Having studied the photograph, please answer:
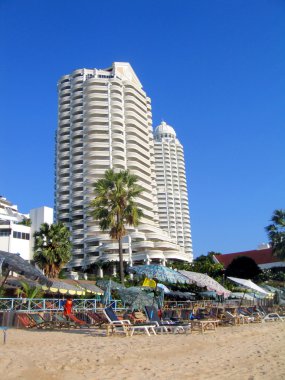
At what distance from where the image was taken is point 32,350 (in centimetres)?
1013

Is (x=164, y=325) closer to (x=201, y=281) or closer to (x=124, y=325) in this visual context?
(x=124, y=325)

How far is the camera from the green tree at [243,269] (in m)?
66.6

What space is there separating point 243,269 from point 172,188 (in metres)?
64.5

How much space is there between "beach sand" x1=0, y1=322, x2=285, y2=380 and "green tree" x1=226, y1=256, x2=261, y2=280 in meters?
56.0

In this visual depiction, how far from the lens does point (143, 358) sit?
28.9 feet

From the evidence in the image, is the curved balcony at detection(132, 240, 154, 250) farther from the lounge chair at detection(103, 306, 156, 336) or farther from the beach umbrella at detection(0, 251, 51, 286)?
the lounge chair at detection(103, 306, 156, 336)

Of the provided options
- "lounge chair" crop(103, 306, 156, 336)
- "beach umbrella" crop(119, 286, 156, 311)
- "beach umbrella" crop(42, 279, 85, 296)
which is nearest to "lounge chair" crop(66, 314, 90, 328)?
"lounge chair" crop(103, 306, 156, 336)

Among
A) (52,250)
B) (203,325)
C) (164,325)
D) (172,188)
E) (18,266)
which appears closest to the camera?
(203,325)

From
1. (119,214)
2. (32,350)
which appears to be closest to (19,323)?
(32,350)

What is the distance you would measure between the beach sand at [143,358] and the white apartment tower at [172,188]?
109122 mm

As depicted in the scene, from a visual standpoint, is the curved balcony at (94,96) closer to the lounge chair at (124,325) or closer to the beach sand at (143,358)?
the lounge chair at (124,325)

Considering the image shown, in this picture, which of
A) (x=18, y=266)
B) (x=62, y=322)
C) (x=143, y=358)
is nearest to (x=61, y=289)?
(x=18, y=266)

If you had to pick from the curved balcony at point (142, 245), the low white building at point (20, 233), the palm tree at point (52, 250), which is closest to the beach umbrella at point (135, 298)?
the palm tree at point (52, 250)

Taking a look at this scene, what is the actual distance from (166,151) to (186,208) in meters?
19.8
